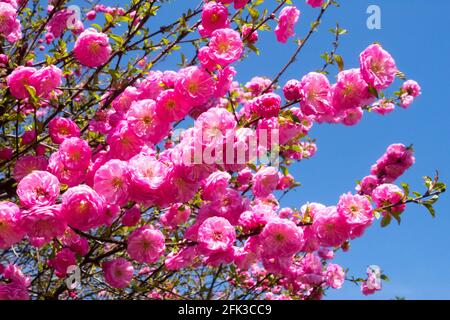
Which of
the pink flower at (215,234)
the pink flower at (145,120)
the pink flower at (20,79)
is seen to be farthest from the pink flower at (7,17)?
the pink flower at (215,234)

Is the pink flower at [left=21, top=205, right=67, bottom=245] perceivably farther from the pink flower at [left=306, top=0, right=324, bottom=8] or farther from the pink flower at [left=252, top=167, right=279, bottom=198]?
the pink flower at [left=306, top=0, right=324, bottom=8]

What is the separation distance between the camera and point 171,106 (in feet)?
6.69

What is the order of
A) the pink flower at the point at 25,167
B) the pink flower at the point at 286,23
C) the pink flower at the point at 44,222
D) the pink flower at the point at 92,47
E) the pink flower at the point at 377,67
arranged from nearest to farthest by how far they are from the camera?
the pink flower at the point at 44,222
the pink flower at the point at 377,67
the pink flower at the point at 25,167
the pink flower at the point at 92,47
the pink flower at the point at 286,23

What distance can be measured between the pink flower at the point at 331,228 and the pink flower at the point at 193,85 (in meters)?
0.82

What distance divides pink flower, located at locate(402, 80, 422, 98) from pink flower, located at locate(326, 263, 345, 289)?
195cm

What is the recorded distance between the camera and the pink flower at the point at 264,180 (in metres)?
2.37

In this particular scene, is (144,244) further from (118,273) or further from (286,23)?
(286,23)

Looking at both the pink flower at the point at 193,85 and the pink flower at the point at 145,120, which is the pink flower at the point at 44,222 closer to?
the pink flower at the point at 145,120

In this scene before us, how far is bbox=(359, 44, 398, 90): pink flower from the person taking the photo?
196 cm

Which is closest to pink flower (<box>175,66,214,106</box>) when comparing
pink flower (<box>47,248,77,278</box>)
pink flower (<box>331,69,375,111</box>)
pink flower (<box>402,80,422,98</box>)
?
pink flower (<box>331,69,375,111</box>)

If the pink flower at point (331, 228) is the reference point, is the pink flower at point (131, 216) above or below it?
above

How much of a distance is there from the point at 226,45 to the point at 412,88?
9.56ft
